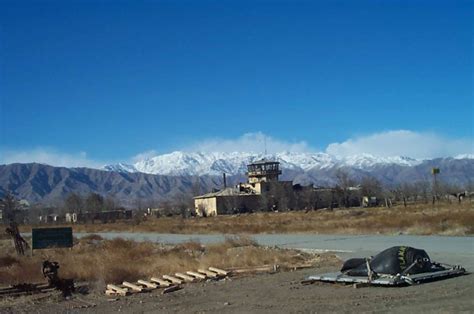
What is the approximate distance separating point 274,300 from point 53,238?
16.6 meters

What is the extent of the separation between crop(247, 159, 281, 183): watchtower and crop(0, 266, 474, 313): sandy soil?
379 ft

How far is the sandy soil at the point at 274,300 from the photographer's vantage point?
502 inches

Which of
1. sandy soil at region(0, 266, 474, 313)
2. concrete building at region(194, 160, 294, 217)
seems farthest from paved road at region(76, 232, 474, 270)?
concrete building at region(194, 160, 294, 217)

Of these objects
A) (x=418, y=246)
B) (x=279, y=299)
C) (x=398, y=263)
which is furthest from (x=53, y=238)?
(x=398, y=263)

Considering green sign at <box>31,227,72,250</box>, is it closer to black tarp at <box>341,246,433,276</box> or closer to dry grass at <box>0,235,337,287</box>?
dry grass at <box>0,235,337,287</box>

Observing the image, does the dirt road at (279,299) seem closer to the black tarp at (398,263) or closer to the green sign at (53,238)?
the black tarp at (398,263)

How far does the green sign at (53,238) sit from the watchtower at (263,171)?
104 meters

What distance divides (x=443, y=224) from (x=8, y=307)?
27.9 m

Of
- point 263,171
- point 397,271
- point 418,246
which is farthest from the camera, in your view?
point 263,171

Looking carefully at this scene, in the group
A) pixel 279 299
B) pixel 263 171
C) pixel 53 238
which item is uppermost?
pixel 263 171

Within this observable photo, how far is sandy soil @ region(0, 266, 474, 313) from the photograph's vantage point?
41.8 feet

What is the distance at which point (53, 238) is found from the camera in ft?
→ 93.4

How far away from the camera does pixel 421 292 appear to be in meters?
14.0

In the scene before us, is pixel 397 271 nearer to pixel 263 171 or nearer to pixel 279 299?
pixel 279 299
